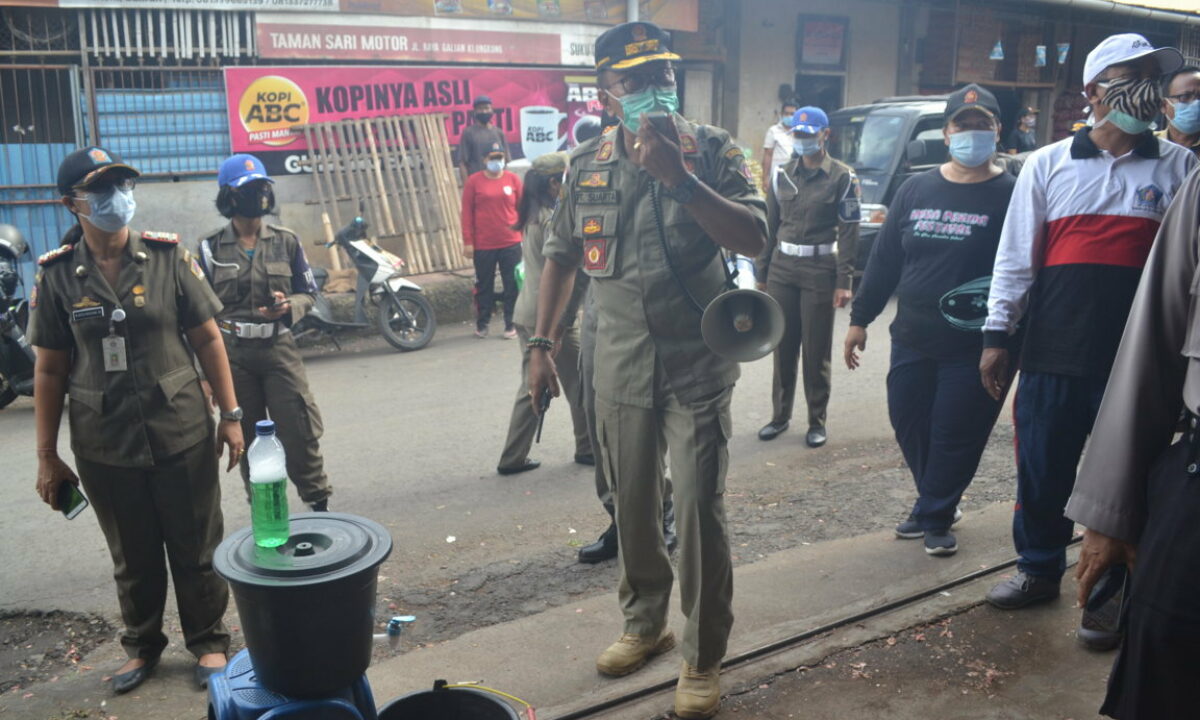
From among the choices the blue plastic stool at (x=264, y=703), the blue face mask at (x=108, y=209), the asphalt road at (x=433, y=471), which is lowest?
the asphalt road at (x=433, y=471)

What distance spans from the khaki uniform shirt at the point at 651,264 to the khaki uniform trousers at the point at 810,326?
320 centimetres

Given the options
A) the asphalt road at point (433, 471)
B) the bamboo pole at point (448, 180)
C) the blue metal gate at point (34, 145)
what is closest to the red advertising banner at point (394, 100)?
the bamboo pole at point (448, 180)

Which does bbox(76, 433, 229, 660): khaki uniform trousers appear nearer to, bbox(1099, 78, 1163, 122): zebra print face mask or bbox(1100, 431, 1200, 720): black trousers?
bbox(1100, 431, 1200, 720): black trousers

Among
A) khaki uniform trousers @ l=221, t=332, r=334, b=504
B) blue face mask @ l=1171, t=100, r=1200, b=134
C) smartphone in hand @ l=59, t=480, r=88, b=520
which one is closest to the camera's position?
smartphone in hand @ l=59, t=480, r=88, b=520

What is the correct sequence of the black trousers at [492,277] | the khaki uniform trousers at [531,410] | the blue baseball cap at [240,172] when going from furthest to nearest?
the black trousers at [492,277], the khaki uniform trousers at [531,410], the blue baseball cap at [240,172]

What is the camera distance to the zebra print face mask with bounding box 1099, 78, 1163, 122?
140 inches

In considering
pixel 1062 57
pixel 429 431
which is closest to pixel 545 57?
pixel 429 431

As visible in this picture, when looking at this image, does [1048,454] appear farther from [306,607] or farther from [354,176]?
[354,176]

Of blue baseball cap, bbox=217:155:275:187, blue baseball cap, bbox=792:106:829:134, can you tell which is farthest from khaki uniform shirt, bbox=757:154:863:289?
blue baseball cap, bbox=217:155:275:187

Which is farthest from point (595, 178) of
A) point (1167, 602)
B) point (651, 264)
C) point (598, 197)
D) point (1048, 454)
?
point (1167, 602)

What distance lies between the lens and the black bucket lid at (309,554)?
2549 mm

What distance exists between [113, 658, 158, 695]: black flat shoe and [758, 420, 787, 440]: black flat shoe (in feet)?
13.3

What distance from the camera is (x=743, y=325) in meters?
3.34

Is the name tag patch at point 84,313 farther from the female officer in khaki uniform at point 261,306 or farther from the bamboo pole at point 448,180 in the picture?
the bamboo pole at point 448,180
